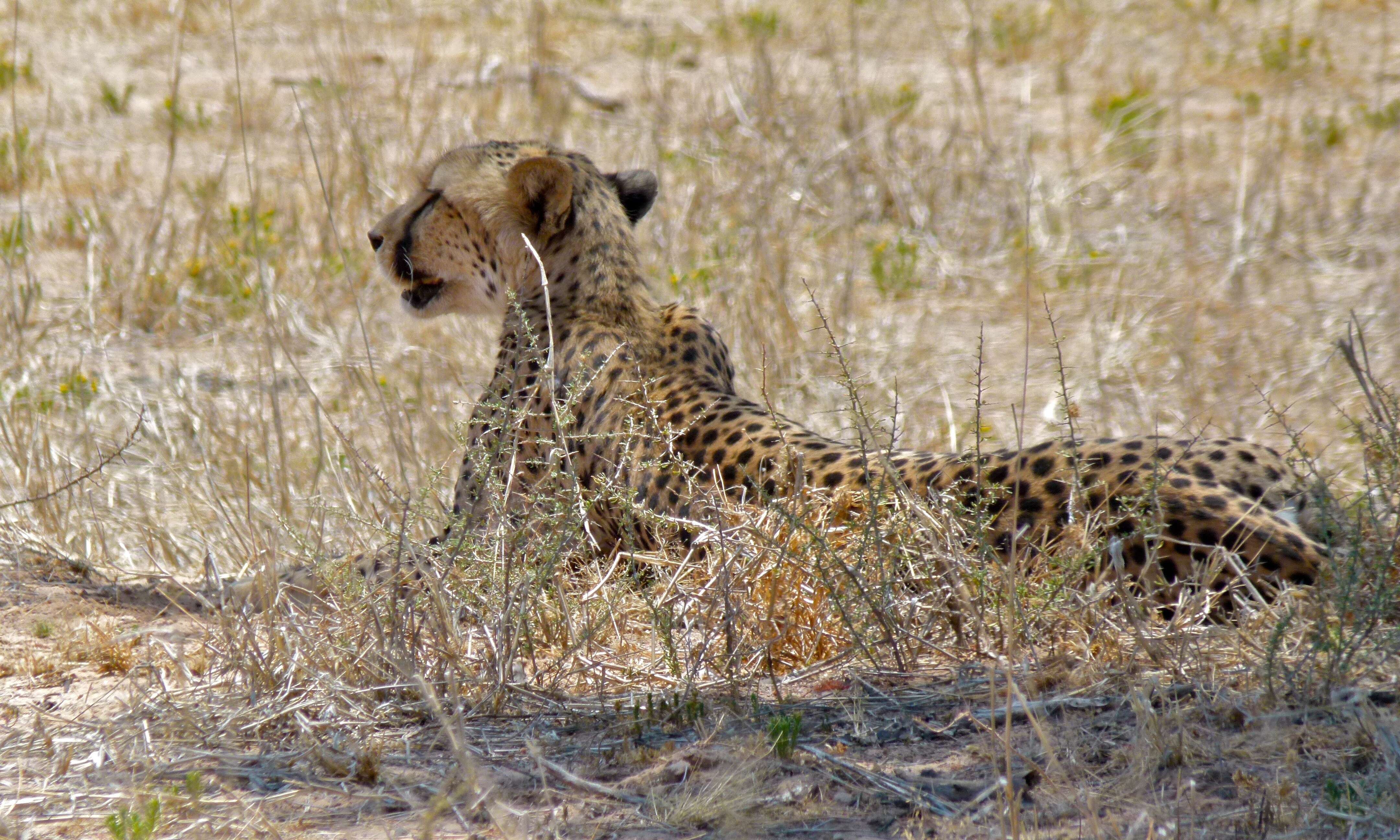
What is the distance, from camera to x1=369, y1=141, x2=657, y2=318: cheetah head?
3697 millimetres

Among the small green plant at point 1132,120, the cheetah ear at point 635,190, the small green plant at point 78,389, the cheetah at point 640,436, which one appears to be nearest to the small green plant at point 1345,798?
the cheetah at point 640,436

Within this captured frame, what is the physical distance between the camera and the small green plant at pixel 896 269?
6074 millimetres

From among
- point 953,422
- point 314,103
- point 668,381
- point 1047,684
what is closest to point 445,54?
point 314,103

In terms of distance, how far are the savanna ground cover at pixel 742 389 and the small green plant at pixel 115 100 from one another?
1.5 inches

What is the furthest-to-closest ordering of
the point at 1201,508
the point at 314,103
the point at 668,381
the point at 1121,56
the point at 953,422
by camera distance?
1. the point at 1121,56
2. the point at 314,103
3. the point at 953,422
4. the point at 668,381
5. the point at 1201,508

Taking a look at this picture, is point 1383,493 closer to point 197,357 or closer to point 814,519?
point 814,519

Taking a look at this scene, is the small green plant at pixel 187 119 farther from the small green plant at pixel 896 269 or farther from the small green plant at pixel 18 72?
the small green plant at pixel 896 269

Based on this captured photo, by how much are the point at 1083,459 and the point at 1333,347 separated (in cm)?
268

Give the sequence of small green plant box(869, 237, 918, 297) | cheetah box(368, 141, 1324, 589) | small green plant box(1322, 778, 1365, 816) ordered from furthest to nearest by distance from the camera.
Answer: small green plant box(869, 237, 918, 297) < cheetah box(368, 141, 1324, 589) < small green plant box(1322, 778, 1365, 816)

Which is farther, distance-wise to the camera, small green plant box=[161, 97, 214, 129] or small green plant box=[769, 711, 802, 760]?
small green plant box=[161, 97, 214, 129]

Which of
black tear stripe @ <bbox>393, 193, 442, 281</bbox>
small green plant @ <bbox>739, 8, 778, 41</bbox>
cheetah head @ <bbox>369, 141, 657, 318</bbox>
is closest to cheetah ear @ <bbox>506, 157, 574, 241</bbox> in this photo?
cheetah head @ <bbox>369, 141, 657, 318</bbox>

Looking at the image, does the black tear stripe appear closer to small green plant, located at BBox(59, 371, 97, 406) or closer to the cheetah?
the cheetah

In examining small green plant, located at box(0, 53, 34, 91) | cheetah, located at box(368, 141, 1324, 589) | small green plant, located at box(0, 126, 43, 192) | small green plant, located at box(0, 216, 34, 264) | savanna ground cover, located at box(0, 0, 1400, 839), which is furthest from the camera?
small green plant, located at box(0, 53, 34, 91)

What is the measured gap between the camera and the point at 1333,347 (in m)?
5.00
